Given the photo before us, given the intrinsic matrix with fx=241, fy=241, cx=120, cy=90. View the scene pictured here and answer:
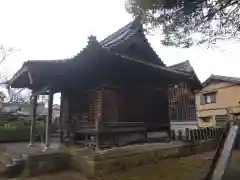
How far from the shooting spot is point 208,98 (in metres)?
30.1

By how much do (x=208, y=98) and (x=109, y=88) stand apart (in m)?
23.6

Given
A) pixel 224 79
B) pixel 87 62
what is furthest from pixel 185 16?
pixel 224 79

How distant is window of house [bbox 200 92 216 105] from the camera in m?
29.2

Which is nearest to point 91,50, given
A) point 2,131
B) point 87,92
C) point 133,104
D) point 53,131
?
point 87,92

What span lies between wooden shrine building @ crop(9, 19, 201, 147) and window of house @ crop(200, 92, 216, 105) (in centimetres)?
1897

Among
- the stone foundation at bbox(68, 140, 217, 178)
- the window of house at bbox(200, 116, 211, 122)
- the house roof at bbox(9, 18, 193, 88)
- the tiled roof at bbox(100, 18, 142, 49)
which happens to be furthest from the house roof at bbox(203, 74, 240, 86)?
the stone foundation at bbox(68, 140, 217, 178)

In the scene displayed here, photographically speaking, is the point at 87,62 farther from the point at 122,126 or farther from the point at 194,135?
the point at 194,135

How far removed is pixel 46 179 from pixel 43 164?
2.93 ft

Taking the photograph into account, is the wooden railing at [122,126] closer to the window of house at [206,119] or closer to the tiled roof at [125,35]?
the tiled roof at [125,35]

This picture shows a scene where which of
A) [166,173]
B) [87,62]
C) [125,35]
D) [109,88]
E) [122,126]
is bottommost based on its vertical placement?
[166,173]

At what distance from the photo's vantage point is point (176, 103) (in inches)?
882

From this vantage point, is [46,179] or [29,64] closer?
[46,179]

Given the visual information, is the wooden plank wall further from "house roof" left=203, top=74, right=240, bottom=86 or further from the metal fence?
the metal fence

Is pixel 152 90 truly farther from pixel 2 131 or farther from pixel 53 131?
pixel 2 131
